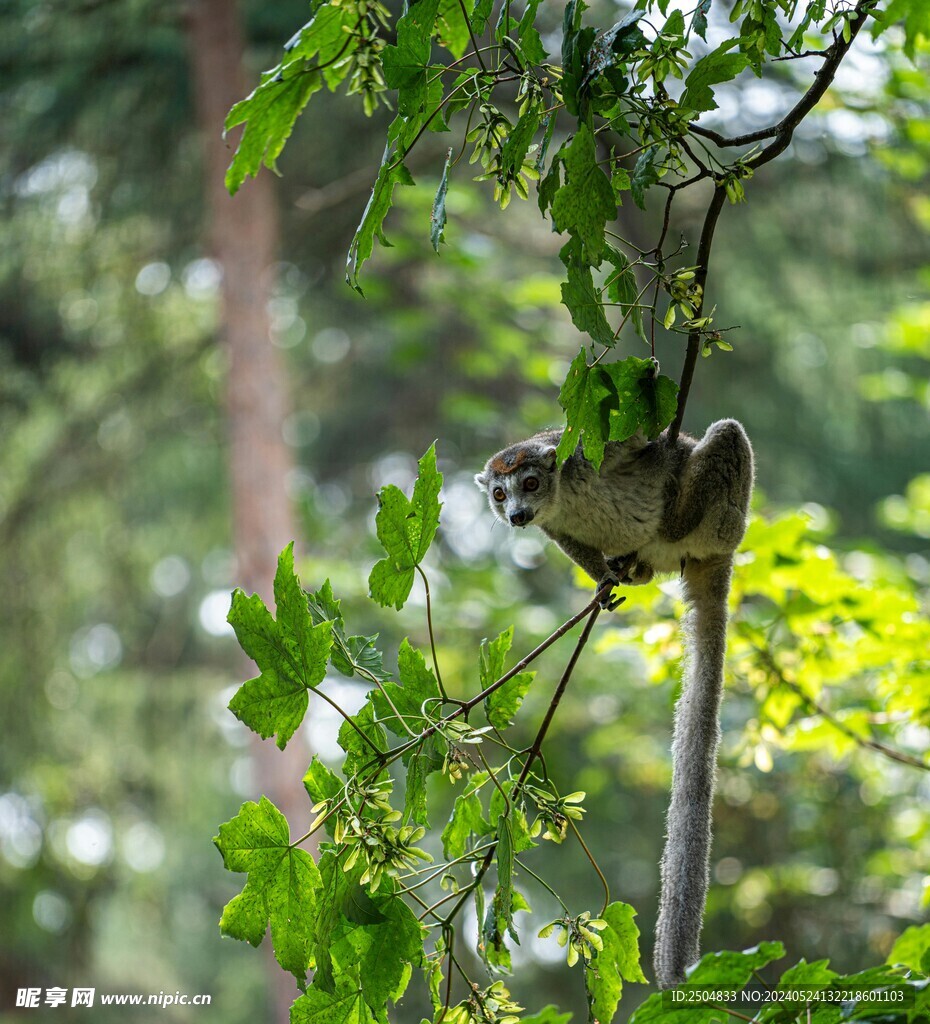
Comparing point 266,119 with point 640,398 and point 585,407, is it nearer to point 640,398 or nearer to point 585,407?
point 585,407

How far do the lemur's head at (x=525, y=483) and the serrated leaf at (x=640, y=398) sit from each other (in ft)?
4.89

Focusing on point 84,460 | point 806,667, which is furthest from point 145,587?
point 806,667

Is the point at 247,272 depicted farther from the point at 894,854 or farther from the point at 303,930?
the point at 303,930

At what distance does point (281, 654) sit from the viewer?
6.89 feet

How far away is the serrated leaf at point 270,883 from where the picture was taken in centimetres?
203

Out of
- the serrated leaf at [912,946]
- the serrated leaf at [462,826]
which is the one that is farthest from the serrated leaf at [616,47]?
the serrated leaf at [912,946]

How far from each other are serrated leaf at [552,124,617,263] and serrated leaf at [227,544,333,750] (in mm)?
803

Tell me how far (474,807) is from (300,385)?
11.8 m

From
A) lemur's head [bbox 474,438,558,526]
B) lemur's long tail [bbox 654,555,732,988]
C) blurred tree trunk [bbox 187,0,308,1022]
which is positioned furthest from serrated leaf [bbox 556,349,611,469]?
blurred tree trunk [bbox 187,0,308,1022]

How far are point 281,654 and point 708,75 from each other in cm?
135

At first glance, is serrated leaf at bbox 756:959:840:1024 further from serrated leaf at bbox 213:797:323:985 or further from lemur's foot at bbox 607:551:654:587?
lemur's foot at bbox 607:551:654:587

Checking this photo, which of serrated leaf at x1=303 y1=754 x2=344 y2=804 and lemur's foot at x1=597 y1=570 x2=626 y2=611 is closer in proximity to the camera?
serrated leaf at x1=303 y1=754 x2=344 y2=804

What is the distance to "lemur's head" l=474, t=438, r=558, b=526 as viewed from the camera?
12.5 feet

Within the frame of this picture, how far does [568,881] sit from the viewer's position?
34.9 ft
